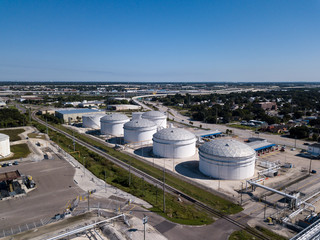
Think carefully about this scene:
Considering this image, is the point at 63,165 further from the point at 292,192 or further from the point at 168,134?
the point at 292,192

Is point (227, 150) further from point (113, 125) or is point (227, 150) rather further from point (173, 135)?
point (113, 125)

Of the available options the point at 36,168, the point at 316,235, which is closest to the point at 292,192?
the point at 316,235

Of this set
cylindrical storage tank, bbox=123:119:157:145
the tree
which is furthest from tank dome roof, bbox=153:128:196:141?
the tree

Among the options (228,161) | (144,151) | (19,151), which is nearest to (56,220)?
(228,161)

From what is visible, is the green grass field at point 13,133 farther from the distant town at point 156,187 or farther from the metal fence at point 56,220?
the metal fence at point 56,220

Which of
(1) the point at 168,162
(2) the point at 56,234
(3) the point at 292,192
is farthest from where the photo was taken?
(1) the point at 168,162

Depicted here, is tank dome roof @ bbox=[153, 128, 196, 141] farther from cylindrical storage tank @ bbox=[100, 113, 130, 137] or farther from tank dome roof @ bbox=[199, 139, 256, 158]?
cylindrical storage tank @ bbox=[100, 113, 130, 137]
